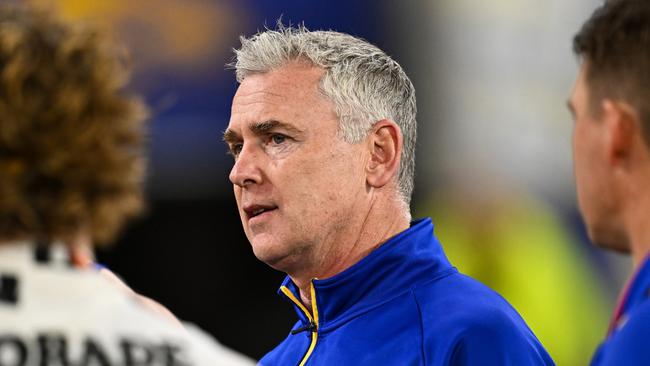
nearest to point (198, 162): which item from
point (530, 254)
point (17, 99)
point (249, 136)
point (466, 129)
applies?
point (466, 129)

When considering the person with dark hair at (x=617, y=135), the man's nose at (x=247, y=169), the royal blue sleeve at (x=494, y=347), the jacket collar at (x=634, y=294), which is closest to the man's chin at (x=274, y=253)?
the man's nose at (x=247, y=169)

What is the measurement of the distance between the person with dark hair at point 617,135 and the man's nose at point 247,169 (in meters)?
1.01

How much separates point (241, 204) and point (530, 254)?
3.04m

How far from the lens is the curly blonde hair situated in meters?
1.18

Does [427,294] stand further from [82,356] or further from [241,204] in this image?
[82,356]

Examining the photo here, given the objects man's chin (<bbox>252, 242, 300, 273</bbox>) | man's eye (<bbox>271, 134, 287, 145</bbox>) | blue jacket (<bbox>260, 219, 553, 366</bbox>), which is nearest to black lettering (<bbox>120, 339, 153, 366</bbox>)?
blue jacket (<bbox>260, 219, 553, 366</bbox>)

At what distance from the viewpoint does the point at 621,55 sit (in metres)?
1.39

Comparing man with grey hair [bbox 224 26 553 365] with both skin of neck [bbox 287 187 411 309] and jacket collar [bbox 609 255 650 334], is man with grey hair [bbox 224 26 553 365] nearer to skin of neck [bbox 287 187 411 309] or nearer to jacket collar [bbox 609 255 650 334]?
skin of neck [bbox 287 187 411 309]

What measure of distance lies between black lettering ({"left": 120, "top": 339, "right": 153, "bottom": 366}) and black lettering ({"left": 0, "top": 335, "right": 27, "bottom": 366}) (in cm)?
11

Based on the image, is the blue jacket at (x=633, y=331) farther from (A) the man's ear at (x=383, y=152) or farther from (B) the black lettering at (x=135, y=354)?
(A) the man's ear at (x=383, y=152)

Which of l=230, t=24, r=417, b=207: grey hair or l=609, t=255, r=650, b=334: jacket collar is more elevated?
l=230, t=24, r=417, b=207: grey hair

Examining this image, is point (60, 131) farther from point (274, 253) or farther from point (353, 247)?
point (353, 247)

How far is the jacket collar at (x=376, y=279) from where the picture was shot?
7.47 ft

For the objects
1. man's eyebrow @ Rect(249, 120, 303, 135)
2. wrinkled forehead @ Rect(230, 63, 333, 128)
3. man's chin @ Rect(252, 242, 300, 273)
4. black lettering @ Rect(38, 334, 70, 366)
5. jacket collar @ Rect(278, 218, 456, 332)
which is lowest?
jacket collar @ Rect(278, 218, 456, 332)
